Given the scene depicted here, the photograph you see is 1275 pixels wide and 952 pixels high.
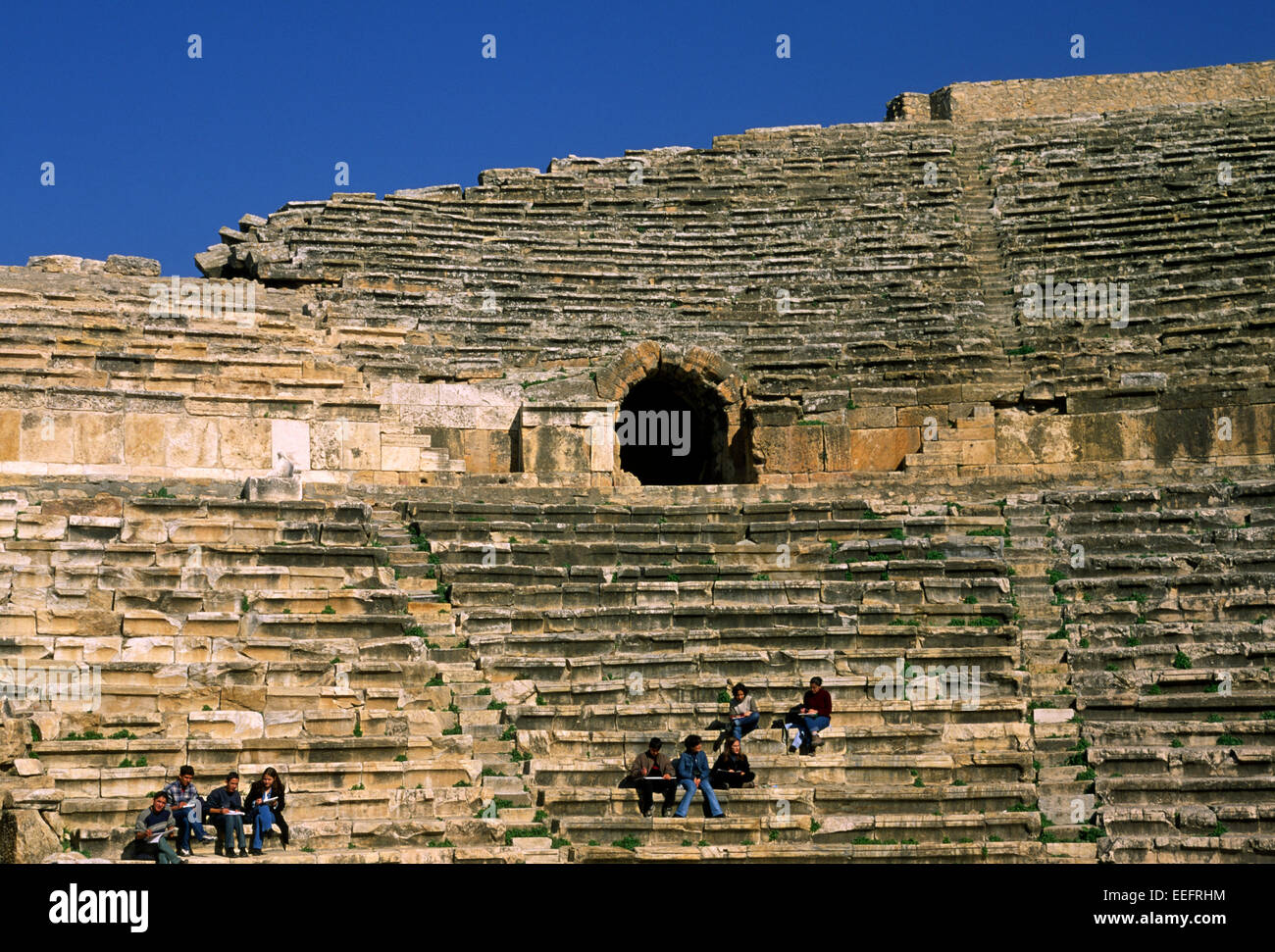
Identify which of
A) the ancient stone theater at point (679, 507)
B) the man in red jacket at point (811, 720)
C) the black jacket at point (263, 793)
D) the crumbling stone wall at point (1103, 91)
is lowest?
the black jacket at point (263, 793)

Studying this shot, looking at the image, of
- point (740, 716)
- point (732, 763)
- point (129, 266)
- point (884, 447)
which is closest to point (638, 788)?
point (732, 763)

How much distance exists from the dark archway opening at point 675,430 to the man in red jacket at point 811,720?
7.31 meters

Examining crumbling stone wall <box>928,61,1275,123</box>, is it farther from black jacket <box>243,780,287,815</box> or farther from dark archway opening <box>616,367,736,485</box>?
black jacket <box>243,780,287,815</box>

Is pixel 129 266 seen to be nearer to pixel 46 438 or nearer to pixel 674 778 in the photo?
pixel 46 438

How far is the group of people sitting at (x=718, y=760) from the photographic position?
13.1 m

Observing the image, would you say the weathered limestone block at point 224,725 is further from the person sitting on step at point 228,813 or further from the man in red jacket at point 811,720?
the man in red jacket at point 811,720

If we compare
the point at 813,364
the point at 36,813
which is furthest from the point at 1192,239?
the point at 36,813

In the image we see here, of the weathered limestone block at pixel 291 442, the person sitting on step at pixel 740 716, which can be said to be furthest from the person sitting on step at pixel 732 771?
the weathered limestone block at pixel 291 442

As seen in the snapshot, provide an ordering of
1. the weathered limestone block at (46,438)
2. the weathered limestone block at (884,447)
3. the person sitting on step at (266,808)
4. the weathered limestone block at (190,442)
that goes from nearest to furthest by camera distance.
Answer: the person sitting on step at (266,808), the weathered limestone block at (46,438), the weathered limestone block at (190,442), the weathered limestone block at (884,447)

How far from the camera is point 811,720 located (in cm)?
1394

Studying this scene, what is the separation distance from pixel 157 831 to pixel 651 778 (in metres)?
3.87

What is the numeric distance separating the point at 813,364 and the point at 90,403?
9.17 m

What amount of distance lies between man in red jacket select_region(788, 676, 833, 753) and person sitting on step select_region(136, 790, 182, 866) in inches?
203

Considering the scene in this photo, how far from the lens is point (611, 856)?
12578 mm
